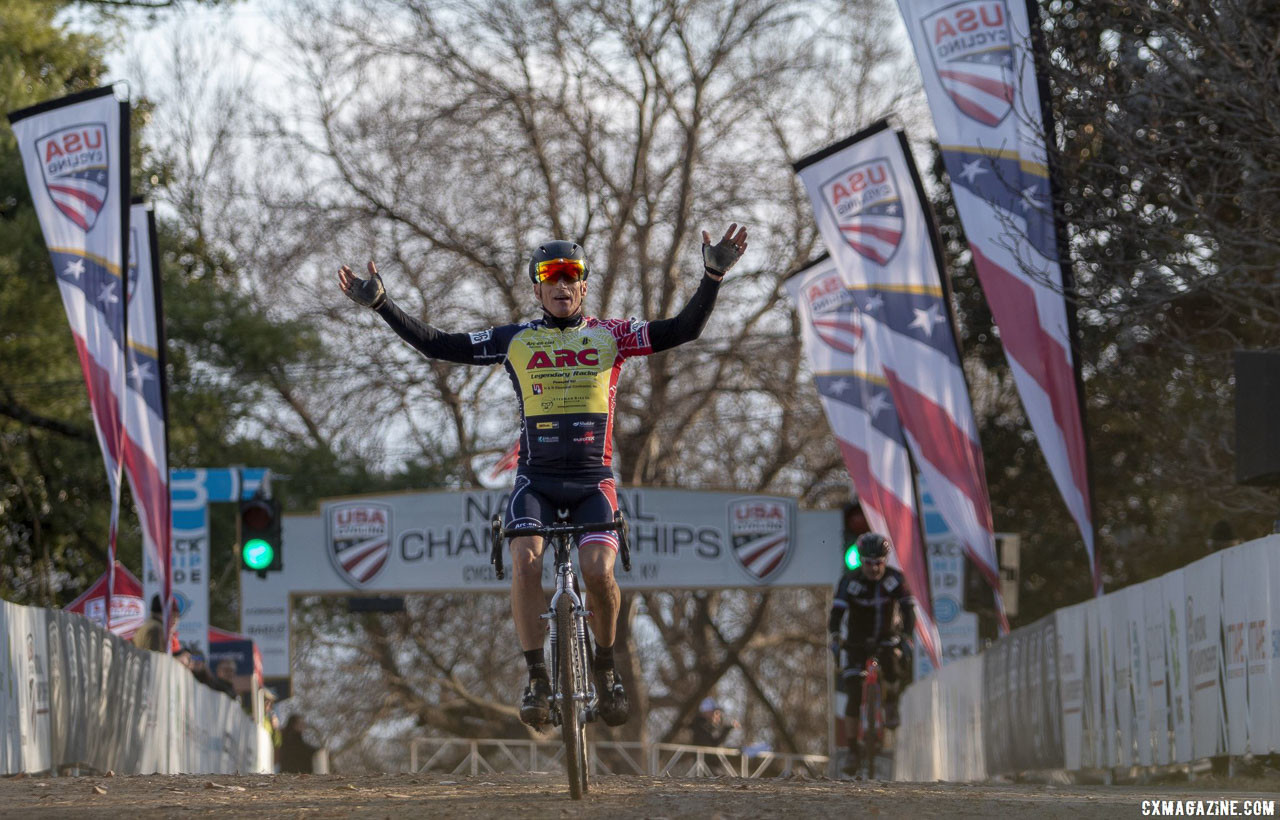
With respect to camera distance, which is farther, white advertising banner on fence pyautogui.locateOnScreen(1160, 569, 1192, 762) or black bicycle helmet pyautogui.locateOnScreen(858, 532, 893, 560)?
black bicycle helmet pyautogui.locateOnScreen(858, 532, 893, 560)

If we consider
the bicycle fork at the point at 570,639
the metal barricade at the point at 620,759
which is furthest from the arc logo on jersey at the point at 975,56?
the metal barricade at the point at 620,759

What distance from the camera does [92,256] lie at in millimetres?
16531

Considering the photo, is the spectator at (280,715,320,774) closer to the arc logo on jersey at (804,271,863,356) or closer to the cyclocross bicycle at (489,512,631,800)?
the arc logo on jersey at (804,271,863,356)

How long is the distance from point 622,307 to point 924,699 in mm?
15371

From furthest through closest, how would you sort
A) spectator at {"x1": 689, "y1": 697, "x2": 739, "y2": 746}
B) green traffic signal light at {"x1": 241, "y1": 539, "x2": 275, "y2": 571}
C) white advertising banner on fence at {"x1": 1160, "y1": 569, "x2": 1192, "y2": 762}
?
spectator at {"x1": 689, "y1": 697, "x2": 739, "y2": 746}
green traffic signal light at {"x1": 241, "y1": 539, "x2": 275, "y2": 571}
white advertising banner on fence at {"x1": 1160, "y1": 569, "x2": 1192, "y2": 762}

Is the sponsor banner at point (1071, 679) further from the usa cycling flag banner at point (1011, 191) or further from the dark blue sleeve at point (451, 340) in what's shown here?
the dark blue sleeve at point (451, 340)

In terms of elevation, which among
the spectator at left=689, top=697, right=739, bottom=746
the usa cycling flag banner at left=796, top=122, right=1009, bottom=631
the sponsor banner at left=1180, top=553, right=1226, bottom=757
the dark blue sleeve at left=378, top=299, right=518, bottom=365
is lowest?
the spectator at left=689, top=697, right=739, bottom=746

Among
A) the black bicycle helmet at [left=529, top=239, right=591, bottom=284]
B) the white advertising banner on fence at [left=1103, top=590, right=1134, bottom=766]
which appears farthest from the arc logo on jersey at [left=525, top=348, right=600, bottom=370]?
the white advertising banner on fence at [left=1103, top=590, right=1134, bottom=766]

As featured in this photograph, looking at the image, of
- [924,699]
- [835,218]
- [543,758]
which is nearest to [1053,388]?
[835,218]

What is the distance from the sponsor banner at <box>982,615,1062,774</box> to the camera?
15125 millimetres

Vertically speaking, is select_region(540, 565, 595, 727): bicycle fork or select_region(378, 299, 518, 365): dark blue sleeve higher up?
select_region(378, 299, 518, 365): dark blue sleeve

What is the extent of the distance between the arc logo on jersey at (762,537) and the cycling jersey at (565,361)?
63.0 feet

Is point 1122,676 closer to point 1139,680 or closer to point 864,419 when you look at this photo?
point 1139,680

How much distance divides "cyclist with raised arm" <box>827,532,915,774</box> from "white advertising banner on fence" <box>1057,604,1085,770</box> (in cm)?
135
